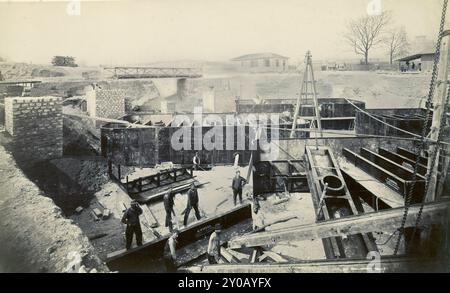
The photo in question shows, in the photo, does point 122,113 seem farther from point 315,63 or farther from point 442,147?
point 315,63

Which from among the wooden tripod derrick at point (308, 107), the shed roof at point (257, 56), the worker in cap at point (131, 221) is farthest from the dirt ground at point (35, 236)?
the shed roof at point (257, 56)

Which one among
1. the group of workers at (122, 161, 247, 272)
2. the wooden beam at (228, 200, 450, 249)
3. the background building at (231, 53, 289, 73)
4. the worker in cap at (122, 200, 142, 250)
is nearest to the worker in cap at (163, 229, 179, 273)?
the group of workers at (122, 161, 247, 272)

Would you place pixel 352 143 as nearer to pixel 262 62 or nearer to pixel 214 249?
pixel 214 249

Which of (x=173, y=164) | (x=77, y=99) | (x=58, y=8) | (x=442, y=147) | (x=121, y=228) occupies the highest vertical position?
(x=58, y=8)

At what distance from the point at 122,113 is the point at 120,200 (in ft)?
26.1

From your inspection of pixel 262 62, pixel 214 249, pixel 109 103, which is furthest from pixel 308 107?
pixel 262 62

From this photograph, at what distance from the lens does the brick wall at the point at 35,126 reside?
7.05 m

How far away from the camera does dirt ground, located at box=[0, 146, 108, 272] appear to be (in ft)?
12.7

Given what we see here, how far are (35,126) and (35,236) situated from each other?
13.5ft

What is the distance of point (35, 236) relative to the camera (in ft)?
14.1

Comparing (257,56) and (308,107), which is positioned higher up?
(257,56)

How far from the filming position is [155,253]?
5391 millimetres

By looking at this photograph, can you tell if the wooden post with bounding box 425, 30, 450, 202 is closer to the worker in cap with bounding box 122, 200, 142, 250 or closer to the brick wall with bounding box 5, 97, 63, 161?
the worker in cap with bounding box 122, 200, 142, 250

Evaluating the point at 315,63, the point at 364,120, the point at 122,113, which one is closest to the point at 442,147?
the point at 364,120
